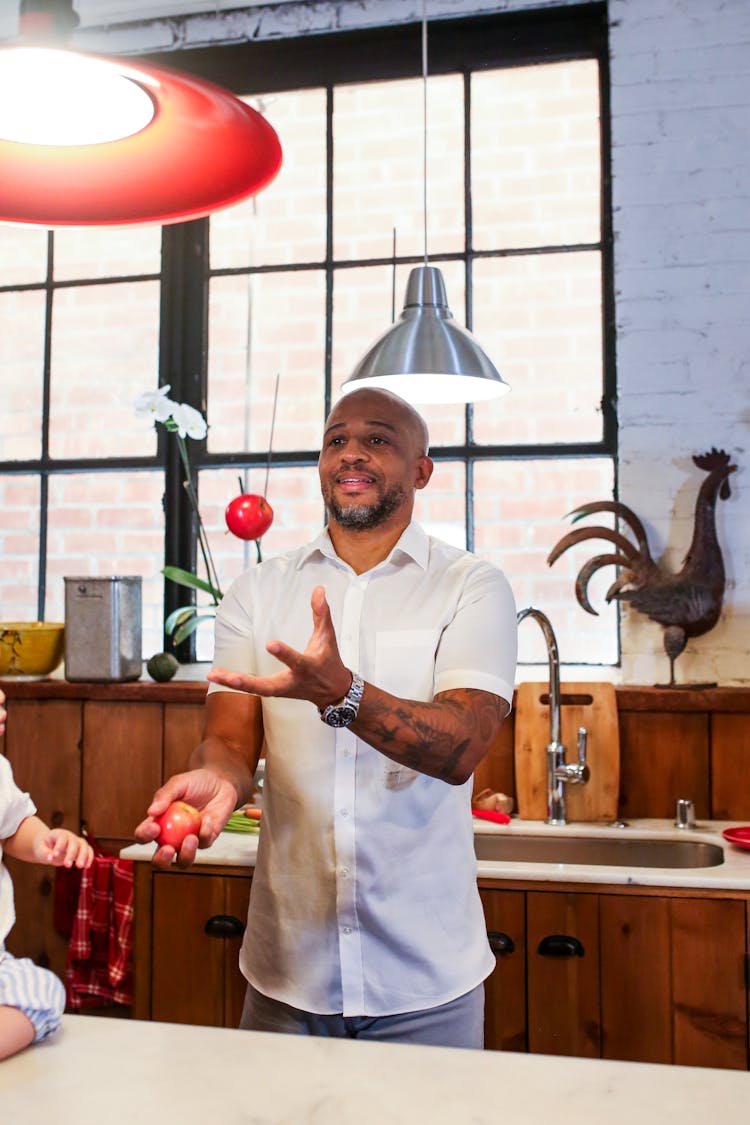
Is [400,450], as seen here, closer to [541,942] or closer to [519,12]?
[541,942]

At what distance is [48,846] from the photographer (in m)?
1.24

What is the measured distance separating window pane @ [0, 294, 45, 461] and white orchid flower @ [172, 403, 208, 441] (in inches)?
30.9

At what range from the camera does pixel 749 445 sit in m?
2.77

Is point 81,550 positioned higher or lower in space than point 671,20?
lower

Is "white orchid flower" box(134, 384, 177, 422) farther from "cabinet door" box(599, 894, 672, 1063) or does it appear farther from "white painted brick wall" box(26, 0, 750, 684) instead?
"cabinet door" box(599, 894, 672, 1063)

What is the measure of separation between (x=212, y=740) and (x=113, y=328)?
216 cm

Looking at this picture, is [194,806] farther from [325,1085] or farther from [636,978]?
[636,978]

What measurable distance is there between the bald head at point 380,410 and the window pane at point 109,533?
1647mm

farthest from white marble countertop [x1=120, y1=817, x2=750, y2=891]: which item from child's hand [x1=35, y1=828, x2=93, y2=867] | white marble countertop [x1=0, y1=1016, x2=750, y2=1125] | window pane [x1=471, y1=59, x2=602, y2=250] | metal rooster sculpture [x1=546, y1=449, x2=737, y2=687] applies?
window pane [x1=471, y1=59, x2=602, y2=250]

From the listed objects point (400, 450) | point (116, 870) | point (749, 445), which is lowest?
point (116, 870)

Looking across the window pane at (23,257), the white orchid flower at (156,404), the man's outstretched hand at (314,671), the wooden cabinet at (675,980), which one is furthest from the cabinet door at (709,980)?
the window pane at (23,257)

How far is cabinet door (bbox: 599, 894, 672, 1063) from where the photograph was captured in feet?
6.63

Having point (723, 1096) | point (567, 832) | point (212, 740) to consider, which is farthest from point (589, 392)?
point (723, 1096)

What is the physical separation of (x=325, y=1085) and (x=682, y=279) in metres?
2.47
